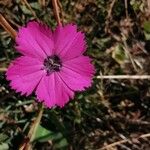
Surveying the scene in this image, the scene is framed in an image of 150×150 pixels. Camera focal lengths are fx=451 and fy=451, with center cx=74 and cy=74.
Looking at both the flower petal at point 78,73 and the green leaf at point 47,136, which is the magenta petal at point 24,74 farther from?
the green leaf at point 47,136

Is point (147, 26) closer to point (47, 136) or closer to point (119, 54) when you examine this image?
point (119, 54)

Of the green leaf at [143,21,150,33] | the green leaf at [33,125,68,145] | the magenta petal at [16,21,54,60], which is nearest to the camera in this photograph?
the magenta petal at [16,21,54,60]

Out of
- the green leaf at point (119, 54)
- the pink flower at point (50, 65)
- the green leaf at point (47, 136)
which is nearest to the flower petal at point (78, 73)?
the pink flower at point (50, 65)

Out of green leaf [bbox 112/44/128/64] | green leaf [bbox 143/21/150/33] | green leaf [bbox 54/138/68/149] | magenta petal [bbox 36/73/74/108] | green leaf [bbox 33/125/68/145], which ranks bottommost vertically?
green leaf [bbox 54/138/68/149]

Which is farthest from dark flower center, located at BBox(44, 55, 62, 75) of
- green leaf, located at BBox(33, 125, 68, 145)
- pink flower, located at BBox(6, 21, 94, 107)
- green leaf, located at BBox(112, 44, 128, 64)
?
green leaf, located at BBox(112, 44, 128, 64)

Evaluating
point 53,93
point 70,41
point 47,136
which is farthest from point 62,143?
point 70,41

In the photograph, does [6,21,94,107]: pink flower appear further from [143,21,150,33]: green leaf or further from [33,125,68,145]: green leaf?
[143,21,150,33]: green leaf

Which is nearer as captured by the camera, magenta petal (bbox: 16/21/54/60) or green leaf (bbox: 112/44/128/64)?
magenta petal (bbox: 16/21/54/60)
